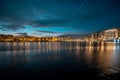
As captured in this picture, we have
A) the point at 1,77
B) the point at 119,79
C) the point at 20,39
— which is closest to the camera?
the point at 119,79

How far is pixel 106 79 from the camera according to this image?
31.4ft

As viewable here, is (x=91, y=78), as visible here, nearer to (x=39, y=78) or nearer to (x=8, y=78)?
(x=39, y=78)

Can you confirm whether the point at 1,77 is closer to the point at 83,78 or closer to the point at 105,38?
the point at 83,78

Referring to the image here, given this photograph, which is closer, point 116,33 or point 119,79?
point 119,79

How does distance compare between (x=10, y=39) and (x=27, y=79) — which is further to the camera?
(x=10, y=39)

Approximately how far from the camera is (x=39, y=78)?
999cm

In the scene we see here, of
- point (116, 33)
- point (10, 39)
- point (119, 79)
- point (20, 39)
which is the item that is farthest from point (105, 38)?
point (119, 79)

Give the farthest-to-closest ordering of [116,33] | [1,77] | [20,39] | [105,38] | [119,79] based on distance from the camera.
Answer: [20,39] → [105,38] → [116,33] → [1,77] → [119,79]

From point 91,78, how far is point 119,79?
172 centimetres

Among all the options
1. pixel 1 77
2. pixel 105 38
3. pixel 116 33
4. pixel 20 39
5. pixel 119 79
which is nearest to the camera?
pixel 119 79

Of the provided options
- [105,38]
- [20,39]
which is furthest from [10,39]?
[105,38]

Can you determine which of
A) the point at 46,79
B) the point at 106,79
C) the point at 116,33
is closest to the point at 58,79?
the point at 46,79

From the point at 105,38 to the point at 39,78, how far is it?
180715 millimetres

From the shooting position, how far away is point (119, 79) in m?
9.49
